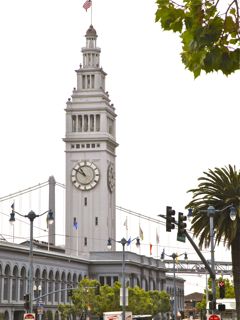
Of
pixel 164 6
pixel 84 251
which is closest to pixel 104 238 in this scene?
pixel 84 251

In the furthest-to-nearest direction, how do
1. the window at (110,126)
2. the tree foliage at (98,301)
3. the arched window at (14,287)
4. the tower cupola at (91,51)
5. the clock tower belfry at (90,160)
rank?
the window at (110,126) → the tower cupola at (91,51) → the clock tower belfry at (90,160) → the arched window at (14,287) → the tree foliage at (98,301)

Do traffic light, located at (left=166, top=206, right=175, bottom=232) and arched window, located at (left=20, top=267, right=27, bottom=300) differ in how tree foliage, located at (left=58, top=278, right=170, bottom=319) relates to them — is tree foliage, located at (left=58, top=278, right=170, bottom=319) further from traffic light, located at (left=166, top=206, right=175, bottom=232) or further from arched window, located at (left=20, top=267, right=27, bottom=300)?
traffic light, located at (left=166, top=206, right=175, bottom=232)

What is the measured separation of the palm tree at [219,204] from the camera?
60.2m

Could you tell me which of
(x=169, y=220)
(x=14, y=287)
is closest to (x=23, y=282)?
(x=14, y=287)

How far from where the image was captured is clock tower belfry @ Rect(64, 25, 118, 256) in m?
178

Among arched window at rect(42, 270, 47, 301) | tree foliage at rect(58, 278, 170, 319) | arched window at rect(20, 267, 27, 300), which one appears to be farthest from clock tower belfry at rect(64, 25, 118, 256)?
arched window at rect(20, 267, 27, 300)

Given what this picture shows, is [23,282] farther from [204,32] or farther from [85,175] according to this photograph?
[204,32]

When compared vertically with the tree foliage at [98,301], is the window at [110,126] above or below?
above

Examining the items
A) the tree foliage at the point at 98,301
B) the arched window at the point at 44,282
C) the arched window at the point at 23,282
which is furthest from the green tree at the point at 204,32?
the arched window at the point at 44,282

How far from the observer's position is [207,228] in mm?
61125

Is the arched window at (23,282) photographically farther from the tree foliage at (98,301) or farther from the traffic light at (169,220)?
the traffic light at (169,220)

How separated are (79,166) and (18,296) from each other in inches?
2015

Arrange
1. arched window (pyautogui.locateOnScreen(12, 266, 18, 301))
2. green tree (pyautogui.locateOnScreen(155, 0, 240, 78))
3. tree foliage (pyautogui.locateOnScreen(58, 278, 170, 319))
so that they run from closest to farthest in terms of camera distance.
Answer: green tree (pyautogui.locateOnScreen(155, 0, 240, 78))
tree foliage (pyautogui.locateOnScreen(58, 278, 170, 319))
arched window (pyautogui.locateOnScreen(12, 266, 18, 301))

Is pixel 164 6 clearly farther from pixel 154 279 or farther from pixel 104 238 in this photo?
pixel 154 279
